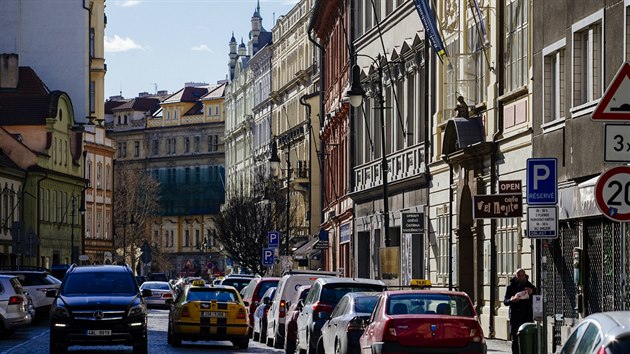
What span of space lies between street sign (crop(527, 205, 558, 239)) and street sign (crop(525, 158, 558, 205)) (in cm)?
11

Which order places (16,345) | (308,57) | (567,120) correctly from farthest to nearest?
(308,57)
(16,345)
(567,120)

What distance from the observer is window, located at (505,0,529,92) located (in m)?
35.6

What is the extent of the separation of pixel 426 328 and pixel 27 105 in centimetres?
8102

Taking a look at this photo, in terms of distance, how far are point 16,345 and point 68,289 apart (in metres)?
5.65

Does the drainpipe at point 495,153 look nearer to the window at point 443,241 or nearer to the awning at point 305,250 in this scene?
the window at point 443,241

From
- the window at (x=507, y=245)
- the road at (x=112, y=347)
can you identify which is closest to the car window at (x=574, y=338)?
the road at (x=112, y=347)

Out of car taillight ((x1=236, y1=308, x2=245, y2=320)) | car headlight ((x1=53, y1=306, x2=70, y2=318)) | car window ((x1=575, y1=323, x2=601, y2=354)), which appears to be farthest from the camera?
car taillight ((x1=236, y1=308, x2=245, y2=320))

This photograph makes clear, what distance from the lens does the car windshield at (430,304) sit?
77.3 ft

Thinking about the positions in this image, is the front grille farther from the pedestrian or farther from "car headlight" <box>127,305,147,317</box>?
the pedestrian

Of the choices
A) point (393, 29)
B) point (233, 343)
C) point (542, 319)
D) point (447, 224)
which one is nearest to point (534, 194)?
point (542, 319)

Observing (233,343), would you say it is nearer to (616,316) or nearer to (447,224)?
(447,224)

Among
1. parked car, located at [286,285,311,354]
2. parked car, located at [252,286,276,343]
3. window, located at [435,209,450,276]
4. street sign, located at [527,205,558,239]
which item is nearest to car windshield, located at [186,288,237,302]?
parked car, located at [286,285,311,354]

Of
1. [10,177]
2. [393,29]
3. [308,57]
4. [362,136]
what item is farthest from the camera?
[308,57]

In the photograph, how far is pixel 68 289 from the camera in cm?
3195
